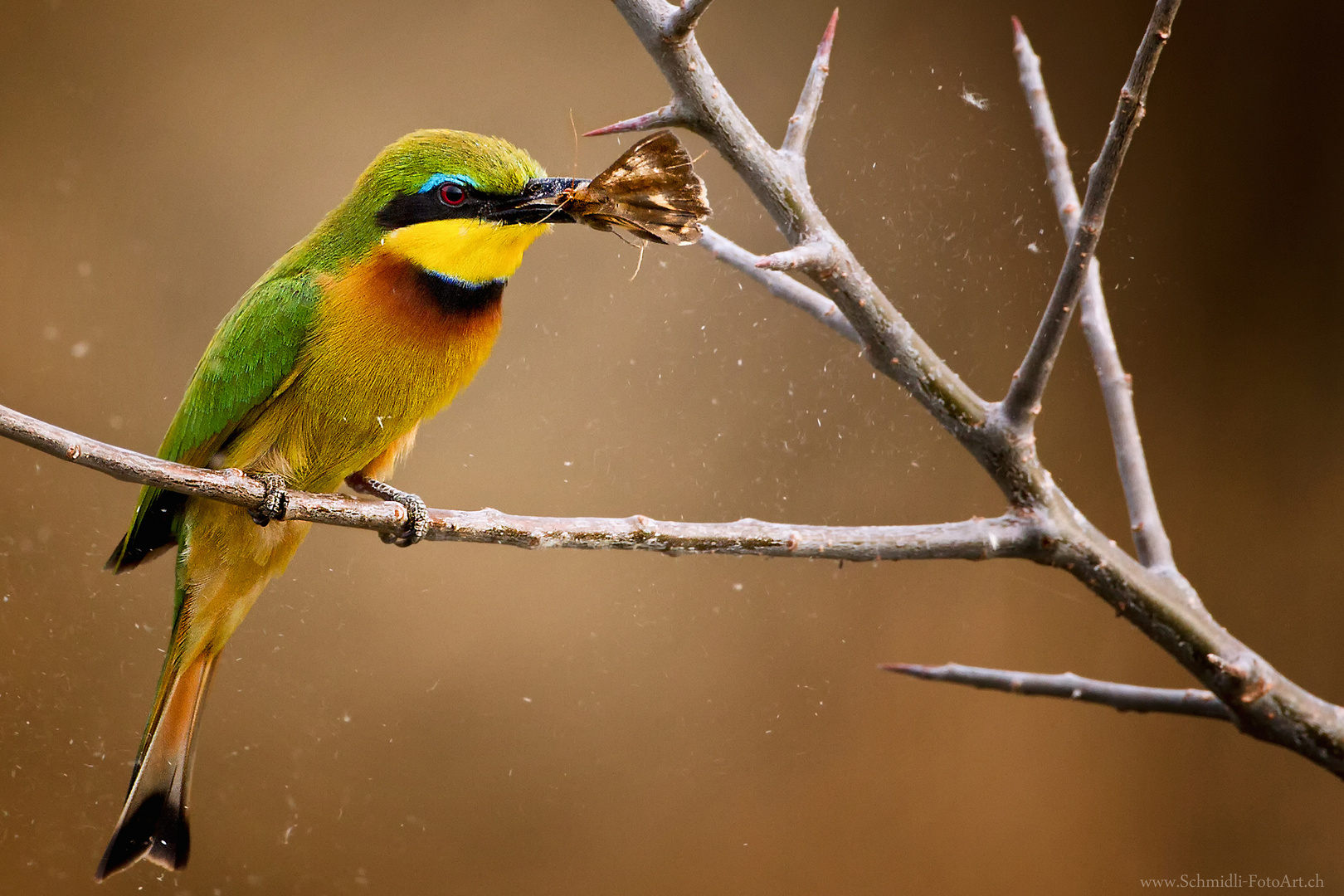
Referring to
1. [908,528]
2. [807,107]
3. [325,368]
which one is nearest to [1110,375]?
[908,528]

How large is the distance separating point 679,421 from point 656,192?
2.52 feet

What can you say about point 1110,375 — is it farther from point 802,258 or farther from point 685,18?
point 685,18

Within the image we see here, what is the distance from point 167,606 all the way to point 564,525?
0.83 metres

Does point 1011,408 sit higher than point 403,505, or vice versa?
point 1011,408

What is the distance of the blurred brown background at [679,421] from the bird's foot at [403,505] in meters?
Result: 0.29

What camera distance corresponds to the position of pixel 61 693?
1.46m

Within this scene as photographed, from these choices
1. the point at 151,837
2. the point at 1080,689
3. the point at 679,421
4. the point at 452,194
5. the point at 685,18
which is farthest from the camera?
the point at 679,421

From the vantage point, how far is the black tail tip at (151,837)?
1.19 meters

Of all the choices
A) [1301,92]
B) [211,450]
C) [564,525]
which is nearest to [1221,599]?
[1301,92]

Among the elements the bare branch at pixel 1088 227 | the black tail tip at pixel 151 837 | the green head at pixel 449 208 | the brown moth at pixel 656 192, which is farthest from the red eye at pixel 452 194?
the black tail tip at pixel 151 837

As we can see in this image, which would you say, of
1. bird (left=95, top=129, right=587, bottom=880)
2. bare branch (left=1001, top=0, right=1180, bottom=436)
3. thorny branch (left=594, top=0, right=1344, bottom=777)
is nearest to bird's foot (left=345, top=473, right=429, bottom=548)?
bird (left=95, top=129, right=587, bottom=880)

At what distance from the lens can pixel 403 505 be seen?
1029mm

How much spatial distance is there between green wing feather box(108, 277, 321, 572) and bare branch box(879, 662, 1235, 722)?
663 mm

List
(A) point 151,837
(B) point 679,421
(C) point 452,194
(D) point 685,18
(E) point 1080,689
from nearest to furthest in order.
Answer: (D) point 685,18
(E) point 1080,689
(C) point 452,194
(A) point 151,837
(B) point 679,421
